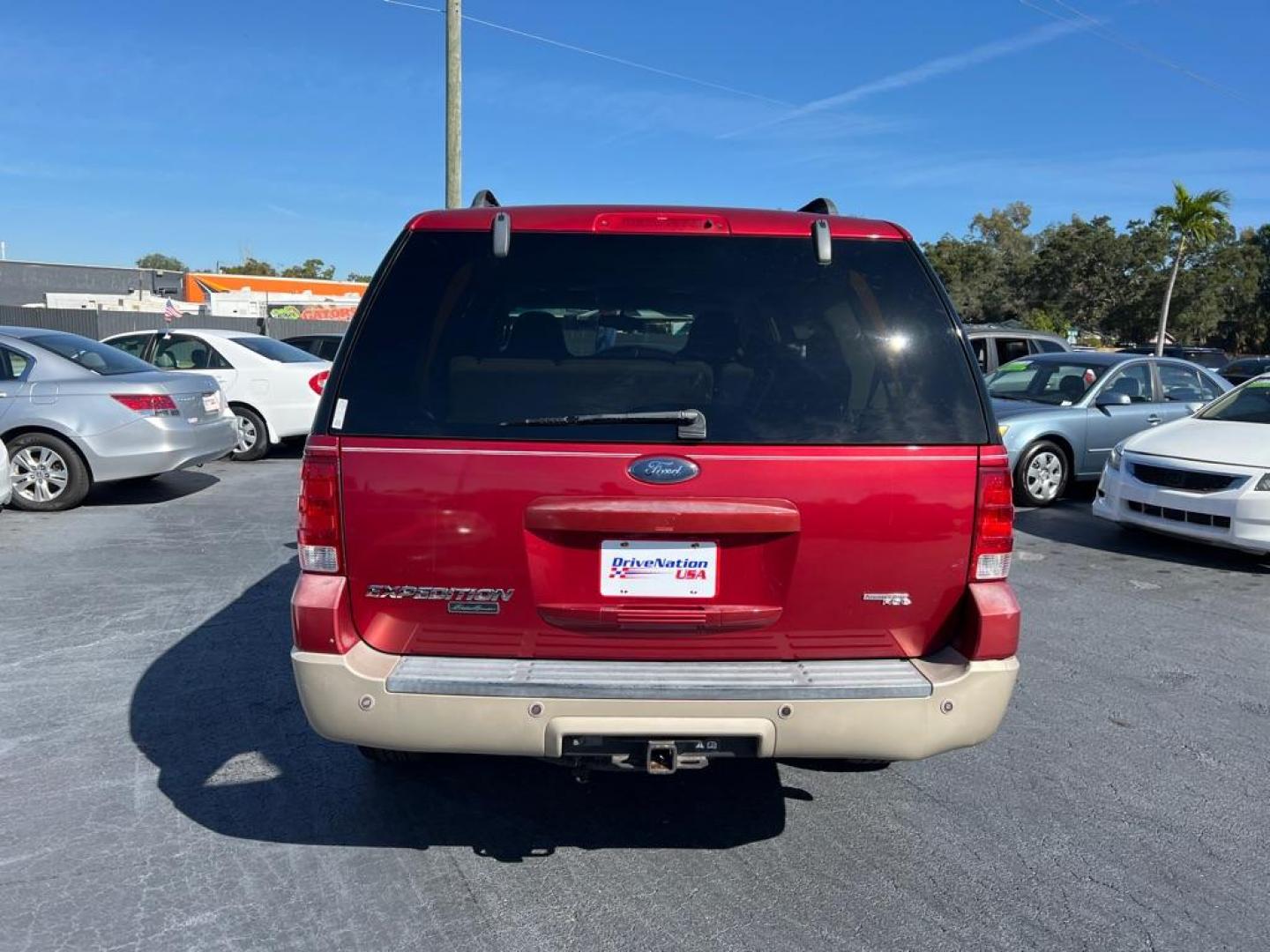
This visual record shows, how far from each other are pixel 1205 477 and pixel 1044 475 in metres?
2.59

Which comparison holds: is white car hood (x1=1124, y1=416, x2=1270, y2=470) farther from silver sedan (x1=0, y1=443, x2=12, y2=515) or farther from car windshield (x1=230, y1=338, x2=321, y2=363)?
car windshield (x1=230, y1=338, x2=321, y2=363)

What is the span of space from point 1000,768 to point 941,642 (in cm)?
125

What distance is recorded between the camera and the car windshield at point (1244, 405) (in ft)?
26.0

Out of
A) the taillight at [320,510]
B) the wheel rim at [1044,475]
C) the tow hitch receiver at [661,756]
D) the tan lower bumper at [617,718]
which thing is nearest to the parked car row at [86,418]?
the taillight at [320,510]

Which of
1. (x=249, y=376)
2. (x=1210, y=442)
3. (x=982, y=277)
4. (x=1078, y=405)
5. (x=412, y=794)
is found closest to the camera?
(x=412, y=794)

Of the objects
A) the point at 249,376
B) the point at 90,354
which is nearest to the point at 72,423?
the point at 90,354

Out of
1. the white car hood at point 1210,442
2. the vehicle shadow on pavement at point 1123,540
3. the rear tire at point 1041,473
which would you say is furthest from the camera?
the rear tire at point 1041,473

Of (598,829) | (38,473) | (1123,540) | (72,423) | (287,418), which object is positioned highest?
(72,423)

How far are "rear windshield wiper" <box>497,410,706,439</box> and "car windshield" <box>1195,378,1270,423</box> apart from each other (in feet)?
23.2

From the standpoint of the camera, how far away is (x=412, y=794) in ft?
11.3

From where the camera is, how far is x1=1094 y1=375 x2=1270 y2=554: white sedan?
6871 mm

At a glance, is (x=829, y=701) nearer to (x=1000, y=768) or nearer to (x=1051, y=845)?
(x=1051, y=845)

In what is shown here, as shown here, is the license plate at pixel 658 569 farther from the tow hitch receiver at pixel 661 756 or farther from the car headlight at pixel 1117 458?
the car headlight at pixel 1117 458

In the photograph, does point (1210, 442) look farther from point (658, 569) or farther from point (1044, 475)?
point (658, 569)
